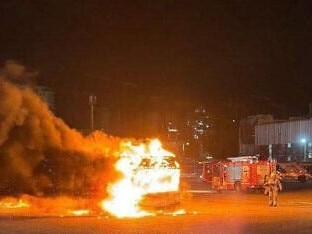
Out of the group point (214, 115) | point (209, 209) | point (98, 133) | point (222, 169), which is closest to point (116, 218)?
point (209, 209)

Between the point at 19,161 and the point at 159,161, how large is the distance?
5459mm

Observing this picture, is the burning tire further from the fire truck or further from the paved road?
the fire truck

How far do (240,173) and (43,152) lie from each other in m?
18.7

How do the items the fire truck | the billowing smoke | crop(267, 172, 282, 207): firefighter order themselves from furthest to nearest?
the fire truck < crop(267, 172, 282, 207): firefighter < the billowing smoke

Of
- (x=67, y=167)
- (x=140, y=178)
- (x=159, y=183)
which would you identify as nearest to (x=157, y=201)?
(x=159, y=183)

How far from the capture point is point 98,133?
29.9 meters

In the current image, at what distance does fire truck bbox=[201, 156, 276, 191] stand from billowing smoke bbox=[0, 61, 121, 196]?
→ 14.4m

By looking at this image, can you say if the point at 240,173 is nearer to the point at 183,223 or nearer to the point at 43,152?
the point at 43,152

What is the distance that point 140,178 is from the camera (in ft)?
84.7

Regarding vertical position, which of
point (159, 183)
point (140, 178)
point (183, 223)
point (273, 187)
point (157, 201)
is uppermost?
point (140, 178)

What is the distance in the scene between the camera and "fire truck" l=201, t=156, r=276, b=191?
4147 cm

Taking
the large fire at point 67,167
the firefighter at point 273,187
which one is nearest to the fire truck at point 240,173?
the firefighter at point 273,187

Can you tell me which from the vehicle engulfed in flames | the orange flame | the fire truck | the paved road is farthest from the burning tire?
the fire truck

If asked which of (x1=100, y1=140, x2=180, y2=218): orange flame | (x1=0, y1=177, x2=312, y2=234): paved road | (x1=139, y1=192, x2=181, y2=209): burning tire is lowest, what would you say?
(x1=0, y1=177, x2=312, y2=234): paved road
